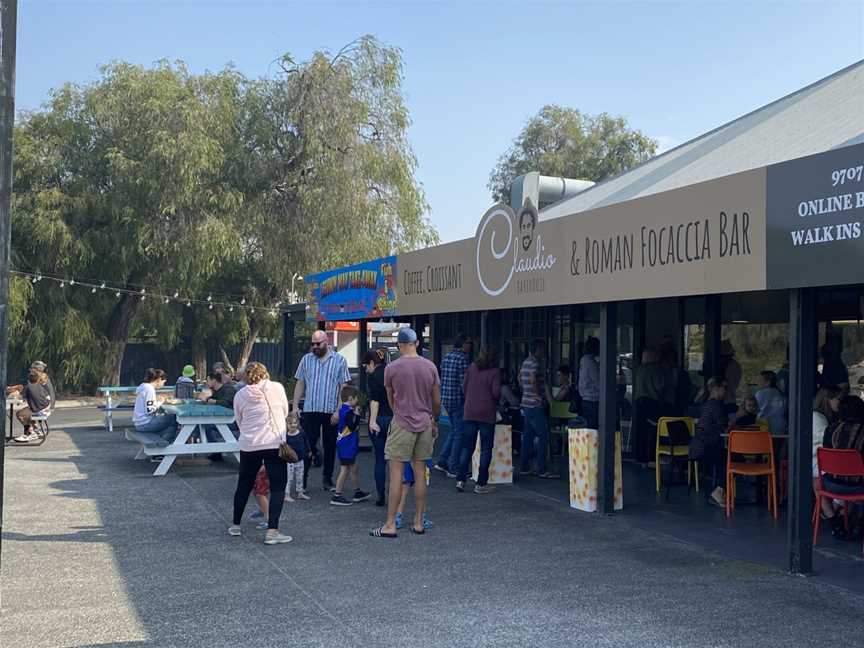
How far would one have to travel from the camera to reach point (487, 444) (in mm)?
→ 10117

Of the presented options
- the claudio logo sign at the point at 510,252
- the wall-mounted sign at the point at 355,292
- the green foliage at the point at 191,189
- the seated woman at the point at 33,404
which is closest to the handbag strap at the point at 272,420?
the claudio logo sign at the point at 510,252

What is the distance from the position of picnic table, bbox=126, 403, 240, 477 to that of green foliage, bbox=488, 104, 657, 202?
37698 millimetres

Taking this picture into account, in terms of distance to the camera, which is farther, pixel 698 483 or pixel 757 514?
pixel 698 483

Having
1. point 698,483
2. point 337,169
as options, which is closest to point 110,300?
point 337,169

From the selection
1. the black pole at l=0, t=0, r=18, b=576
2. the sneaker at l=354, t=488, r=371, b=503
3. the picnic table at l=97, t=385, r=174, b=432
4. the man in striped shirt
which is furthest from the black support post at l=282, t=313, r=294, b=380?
the black pole at l=0, t=0, r=18, b=576

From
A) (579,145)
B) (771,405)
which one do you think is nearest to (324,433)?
(771,405)

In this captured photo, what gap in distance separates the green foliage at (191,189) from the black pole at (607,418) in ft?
→ 61.4

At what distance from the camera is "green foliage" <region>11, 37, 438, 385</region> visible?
26.0m

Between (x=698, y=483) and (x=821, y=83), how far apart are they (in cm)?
514

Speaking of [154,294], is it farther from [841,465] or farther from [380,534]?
[841,465]

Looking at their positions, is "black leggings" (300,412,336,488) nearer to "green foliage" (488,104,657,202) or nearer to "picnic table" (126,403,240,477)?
"picnic table" (126,403,240,477)

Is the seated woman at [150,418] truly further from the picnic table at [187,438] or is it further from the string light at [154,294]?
the string light at [154,294]

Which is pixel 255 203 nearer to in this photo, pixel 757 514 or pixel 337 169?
pixel 337 169

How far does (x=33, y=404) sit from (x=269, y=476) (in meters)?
9.06
